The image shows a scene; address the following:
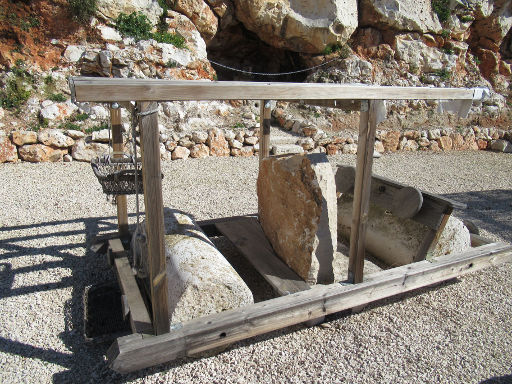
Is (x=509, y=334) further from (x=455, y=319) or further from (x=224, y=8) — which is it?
(x=224, y=8)

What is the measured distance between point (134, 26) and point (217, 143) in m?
4.29

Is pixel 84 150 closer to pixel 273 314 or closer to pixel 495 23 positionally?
pixel 273 314

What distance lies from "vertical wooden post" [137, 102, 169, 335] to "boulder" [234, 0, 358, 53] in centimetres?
1101

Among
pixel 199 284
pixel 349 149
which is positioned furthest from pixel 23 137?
pixel 349 149

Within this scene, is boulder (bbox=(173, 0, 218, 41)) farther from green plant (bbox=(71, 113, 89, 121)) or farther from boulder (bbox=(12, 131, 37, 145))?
boulder (bbox=(12, 131, 37, 145))

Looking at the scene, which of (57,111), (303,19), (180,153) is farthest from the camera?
(303,19)

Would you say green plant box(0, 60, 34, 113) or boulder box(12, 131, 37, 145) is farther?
green plant box(0, 60, 34, 113)

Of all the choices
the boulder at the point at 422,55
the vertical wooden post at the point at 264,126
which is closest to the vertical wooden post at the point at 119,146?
the vertical wooden post at the point at 264,126

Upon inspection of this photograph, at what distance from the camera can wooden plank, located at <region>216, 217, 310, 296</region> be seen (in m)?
3.43

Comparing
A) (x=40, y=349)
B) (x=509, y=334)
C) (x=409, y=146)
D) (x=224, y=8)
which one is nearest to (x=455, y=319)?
(x=509, y=334)

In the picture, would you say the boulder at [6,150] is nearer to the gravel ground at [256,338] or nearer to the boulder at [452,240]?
the gravel ground at [256,338]

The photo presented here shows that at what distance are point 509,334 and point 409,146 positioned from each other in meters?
8.74

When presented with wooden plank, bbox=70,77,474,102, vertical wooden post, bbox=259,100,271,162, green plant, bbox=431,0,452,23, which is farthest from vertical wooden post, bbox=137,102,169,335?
green plant, bbox=431,0,452,23

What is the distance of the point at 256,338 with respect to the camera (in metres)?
3.28
